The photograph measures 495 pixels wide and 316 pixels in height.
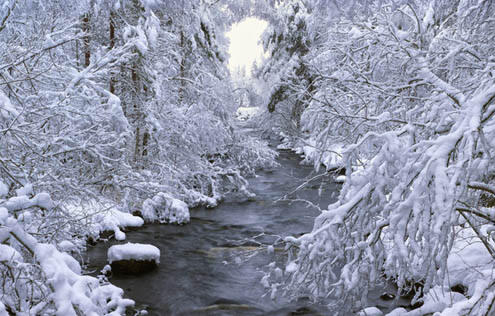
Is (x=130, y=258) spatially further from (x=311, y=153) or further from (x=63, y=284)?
(x=63, y=284)

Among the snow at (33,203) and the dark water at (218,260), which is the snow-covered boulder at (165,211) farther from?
the snow at (33,203)

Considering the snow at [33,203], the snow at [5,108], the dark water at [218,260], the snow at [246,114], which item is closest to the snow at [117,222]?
the dark water at [218,260]

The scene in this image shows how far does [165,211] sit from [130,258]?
373 centimetres

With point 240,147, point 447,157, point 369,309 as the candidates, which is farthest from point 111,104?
point 240,147

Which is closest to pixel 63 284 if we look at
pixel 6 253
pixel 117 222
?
pixel 6 253

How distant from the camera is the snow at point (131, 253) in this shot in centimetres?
873

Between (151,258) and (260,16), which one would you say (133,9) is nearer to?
(151,258)

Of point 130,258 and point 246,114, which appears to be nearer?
point 130,258

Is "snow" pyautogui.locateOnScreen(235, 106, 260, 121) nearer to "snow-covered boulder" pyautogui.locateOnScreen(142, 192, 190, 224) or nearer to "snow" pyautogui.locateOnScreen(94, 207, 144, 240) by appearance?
"snow-covered boulder" pyautogui.locateOnScreen(142, 192, 190, 224)

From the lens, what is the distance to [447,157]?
3.42 meters

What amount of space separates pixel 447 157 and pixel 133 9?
12.1 m

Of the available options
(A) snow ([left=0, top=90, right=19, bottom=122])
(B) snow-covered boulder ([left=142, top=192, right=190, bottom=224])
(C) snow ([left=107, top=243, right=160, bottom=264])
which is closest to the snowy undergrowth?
(A) snow ([left=0, top=90, right=19, bottom=122])

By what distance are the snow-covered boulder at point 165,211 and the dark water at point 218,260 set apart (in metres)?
0.30

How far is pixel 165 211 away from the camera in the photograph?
12.5 metres
